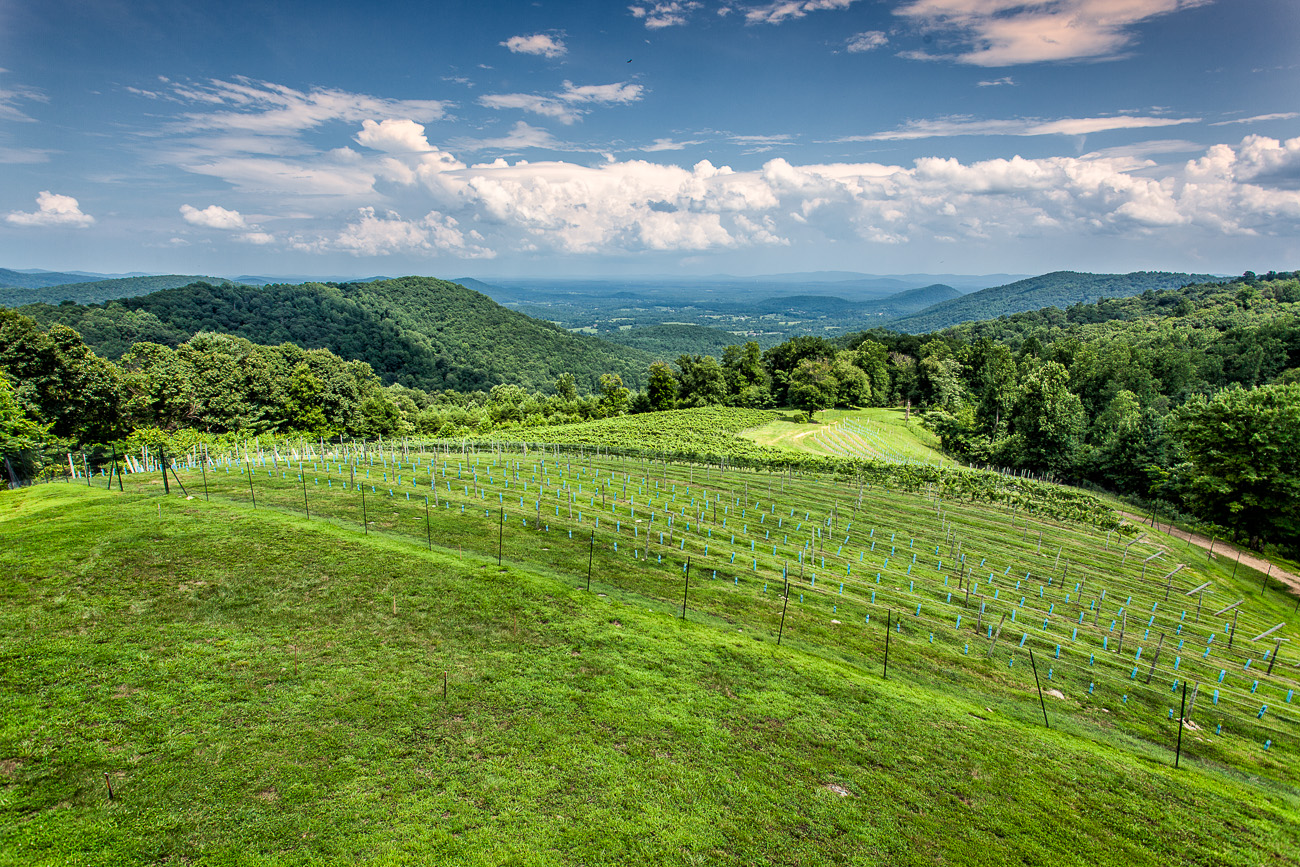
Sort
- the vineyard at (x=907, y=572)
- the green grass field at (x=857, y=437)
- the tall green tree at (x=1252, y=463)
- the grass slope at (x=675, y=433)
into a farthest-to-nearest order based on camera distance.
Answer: the green grass field at (x=857, y=437)
the grass slope at (x=675, y=433)
the tall green tree at (x=1252, y=463)
the vineyard at (x=907, y=572)

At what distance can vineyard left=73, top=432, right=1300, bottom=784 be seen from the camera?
52.7 ft

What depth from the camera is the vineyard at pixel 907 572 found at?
16.1 m

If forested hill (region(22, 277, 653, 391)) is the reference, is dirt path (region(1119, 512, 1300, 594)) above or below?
below

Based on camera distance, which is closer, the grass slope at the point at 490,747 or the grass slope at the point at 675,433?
the grass slope at the point at 490,747

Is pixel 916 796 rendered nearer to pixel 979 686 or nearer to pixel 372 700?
pixel 979 686

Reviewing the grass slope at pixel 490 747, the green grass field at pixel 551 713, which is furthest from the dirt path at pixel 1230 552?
the grass slope at pixel 490 747

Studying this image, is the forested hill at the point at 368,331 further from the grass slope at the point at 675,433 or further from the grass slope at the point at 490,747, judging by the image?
the grass slope at the point at 490,747

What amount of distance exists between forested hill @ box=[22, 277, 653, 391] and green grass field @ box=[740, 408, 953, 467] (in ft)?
312

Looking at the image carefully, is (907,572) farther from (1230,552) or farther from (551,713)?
(1230,552)

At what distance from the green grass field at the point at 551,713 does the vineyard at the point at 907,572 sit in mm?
196

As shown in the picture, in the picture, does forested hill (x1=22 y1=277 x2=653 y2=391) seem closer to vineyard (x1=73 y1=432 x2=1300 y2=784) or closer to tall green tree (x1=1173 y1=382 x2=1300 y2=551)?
vineyard (x1=73 y1=432 x2=1300 y2=784)

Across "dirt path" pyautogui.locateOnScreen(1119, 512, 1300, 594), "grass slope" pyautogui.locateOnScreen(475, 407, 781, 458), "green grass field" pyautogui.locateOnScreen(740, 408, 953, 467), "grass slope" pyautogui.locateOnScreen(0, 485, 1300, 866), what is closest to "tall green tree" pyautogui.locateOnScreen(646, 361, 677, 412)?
"grass slope" pyautogui.locateOnScreen(475, 407, 781, 458)

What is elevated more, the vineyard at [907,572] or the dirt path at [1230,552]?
the vineyard at [907,572]

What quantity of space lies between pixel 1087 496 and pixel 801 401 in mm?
43101
